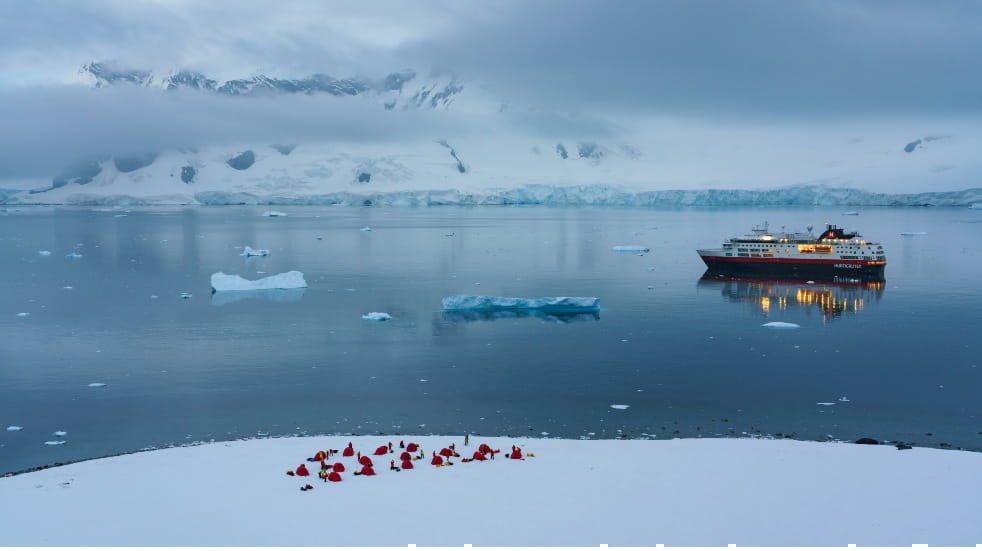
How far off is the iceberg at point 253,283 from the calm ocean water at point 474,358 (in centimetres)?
113

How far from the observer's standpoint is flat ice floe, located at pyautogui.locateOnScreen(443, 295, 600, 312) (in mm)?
40469

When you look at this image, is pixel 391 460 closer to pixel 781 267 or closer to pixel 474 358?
pixel 474 358

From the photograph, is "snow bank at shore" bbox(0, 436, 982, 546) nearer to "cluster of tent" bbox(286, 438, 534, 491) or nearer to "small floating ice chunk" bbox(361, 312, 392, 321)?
"cluster of tent" bbox(286, 438, 534, 491)

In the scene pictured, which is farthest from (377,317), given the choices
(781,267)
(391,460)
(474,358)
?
(781,267)

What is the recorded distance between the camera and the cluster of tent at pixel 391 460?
1642cm

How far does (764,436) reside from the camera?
69.5 feet

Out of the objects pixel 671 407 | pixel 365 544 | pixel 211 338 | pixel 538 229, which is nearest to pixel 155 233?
pixel 538 229

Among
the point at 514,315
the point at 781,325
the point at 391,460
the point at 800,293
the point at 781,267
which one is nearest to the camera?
the point at 391,460

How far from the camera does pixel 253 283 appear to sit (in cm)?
4847

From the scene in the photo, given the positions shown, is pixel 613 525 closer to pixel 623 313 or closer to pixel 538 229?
pixel 623 313

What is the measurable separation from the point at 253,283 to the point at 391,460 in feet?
110

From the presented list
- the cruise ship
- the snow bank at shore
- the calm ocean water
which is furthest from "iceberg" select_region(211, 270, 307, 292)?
the cruise ship

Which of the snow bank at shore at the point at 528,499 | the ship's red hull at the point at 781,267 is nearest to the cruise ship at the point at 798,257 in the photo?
the ship's red hull at the point at 781,267

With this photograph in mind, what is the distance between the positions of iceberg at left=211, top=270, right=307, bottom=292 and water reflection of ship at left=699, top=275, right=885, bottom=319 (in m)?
26.2
